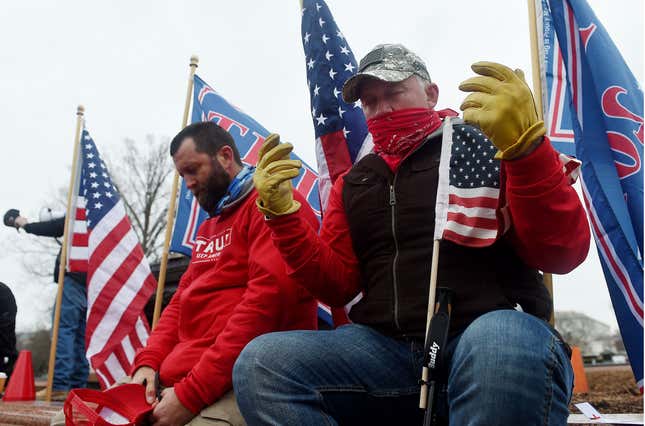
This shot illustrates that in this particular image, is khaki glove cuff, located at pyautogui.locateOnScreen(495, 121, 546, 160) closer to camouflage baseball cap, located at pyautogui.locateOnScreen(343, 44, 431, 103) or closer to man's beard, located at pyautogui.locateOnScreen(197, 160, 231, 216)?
camouflage baseball cap, located at pyautogui.locateOnScreen(343, 44, 431, 103)

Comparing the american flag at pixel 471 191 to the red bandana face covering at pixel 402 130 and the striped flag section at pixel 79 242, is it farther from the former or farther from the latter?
the striped flag section at pixel 79 242

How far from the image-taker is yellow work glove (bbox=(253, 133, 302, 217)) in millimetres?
2002

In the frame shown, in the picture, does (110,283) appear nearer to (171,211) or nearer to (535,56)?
(171,211)

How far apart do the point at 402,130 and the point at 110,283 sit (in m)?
4.30

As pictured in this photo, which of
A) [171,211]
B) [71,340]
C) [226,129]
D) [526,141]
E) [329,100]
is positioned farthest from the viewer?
[71,340]

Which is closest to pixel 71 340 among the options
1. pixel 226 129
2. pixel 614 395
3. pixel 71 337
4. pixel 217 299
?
pixel 71 337

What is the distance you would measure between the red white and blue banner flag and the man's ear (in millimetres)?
1042

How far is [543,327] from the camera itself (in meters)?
1.51

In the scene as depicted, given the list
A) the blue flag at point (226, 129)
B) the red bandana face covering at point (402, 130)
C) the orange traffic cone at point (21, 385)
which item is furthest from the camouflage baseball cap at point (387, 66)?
the orange traffic cone at point (21, 385)

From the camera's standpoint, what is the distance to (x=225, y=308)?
2533 mm

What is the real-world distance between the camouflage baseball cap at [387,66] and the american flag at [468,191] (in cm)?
35

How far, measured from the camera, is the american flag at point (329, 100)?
3592 mm

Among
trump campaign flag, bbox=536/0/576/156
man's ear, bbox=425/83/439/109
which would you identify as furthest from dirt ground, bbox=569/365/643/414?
man's ear, bbox=425/83/439/109

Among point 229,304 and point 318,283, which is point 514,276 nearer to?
point 318,283
